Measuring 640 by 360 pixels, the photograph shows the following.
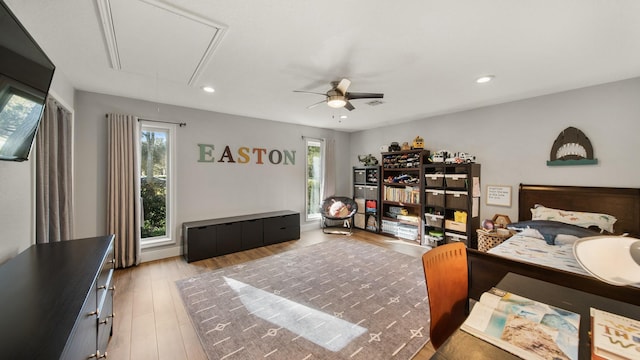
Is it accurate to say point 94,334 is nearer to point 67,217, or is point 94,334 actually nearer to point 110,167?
point 67,217

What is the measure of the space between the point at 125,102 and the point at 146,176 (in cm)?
108

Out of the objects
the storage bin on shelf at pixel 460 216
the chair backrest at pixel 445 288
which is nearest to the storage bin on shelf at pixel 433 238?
the storage bin on shelf at pixel 460 216

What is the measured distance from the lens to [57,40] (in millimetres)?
1915

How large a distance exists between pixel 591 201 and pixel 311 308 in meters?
3.54

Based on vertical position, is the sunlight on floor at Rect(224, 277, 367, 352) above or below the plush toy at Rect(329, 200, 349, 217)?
below

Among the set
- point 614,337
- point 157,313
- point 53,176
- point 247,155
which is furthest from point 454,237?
point 53,176

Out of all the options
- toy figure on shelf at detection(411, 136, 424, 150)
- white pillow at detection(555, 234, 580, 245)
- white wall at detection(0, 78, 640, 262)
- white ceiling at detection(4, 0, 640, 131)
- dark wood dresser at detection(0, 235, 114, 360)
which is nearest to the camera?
dark wood dresser at detection(0, 235, 114, 360)

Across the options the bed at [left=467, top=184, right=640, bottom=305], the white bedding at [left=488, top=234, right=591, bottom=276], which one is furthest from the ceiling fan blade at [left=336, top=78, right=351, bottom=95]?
the white bedding at [left=488, top=234, right=591, bottom=276]

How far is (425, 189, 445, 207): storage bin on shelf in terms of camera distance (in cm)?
416

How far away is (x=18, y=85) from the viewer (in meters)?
1.29

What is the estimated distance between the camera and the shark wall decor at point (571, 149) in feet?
9.61

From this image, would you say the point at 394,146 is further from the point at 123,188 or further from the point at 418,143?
the point at 123,188

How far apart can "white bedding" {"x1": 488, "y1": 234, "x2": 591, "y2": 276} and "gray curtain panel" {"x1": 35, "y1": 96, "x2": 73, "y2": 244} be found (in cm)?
409

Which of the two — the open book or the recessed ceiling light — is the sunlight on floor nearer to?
the open book
